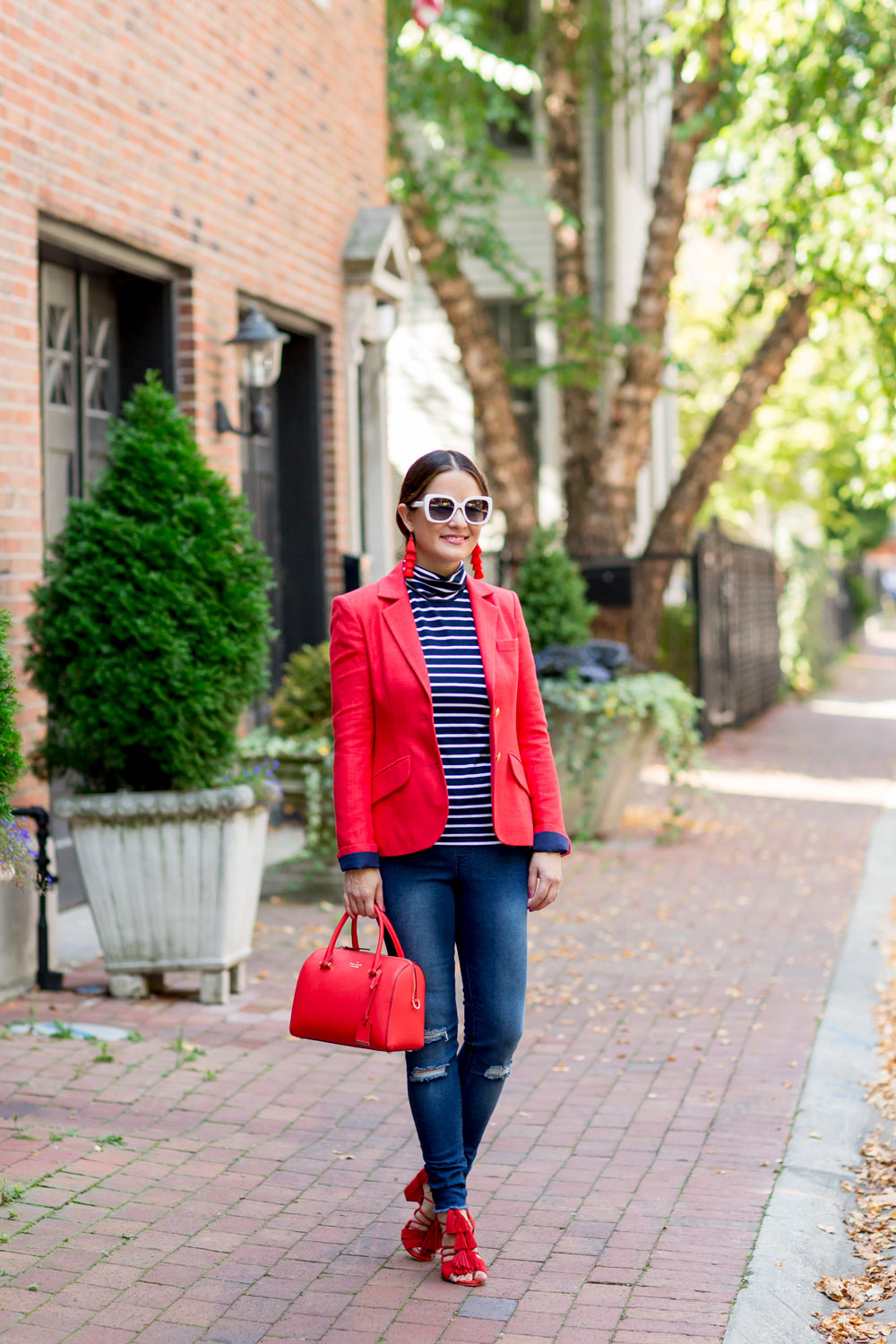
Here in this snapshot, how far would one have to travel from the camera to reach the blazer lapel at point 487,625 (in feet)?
11.9

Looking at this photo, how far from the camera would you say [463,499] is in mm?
3602

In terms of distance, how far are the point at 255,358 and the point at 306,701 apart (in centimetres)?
182

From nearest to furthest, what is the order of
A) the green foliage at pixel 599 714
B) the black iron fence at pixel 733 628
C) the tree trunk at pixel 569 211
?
1. the green foliage at pixel 599 714
2. the tree trunk at pixel 569 211
3. the black iron fence at pixel 733 628

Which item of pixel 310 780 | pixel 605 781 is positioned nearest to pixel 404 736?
pixel 310 780

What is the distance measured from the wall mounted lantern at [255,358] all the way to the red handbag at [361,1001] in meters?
5.10

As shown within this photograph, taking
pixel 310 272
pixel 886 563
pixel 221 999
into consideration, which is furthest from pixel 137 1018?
pixel 886 563

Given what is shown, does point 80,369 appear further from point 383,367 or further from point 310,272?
point 383,367

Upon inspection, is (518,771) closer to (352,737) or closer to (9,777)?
(352,737)

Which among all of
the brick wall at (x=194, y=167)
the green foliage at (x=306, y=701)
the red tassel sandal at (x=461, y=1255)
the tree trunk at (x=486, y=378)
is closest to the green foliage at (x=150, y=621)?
the brick wall at (x=194, y=167)

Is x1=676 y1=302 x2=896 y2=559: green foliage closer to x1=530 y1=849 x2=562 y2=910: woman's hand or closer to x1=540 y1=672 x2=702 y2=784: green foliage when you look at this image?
x1=540 y1=672 x2=702 y2=784: green foliage

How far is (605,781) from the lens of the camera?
9680 mm

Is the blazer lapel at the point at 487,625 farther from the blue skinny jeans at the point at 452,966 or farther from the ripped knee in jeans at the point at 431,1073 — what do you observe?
the ripped knee in jeans at the point at 431,1073

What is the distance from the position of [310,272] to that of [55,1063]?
5.88 metres

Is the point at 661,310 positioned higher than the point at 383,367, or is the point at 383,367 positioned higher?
the point at 661,310
